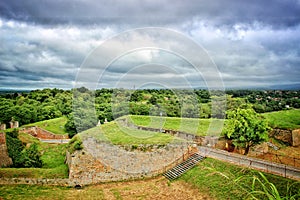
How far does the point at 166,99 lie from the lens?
122ft

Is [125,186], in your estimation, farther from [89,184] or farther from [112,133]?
[112,133]

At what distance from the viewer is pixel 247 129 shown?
607 inches

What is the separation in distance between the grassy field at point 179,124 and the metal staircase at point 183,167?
3880 millimetres

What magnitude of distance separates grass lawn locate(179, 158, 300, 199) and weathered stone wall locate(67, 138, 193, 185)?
1.75 metres

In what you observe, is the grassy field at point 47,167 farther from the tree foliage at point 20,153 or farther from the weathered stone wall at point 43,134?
the weathered stone wall at point 43,134

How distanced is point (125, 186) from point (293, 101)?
3959 cm

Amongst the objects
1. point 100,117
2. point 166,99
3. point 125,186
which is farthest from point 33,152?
point 166,99

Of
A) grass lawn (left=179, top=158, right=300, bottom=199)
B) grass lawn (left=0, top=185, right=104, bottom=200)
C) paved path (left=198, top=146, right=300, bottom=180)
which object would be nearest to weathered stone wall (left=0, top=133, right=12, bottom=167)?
grass lawn (left=0, top=185, right=104, bottom=200)

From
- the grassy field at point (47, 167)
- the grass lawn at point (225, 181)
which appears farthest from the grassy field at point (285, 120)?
the grassy field at point (47, 167)

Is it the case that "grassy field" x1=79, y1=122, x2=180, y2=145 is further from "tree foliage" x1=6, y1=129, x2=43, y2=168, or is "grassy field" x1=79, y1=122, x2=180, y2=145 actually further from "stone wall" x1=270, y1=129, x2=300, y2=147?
"stone wall" x1=270, y1=129, x2=300, y2=147

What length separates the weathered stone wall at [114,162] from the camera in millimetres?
14016

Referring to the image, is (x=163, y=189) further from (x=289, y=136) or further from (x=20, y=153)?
(x=289, y=136)

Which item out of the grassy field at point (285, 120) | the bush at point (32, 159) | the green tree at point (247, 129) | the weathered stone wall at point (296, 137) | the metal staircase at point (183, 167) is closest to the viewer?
the metal staircase at point (183, 167)

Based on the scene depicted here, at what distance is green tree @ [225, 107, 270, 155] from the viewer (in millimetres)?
15445
